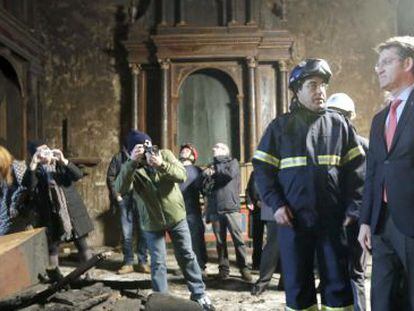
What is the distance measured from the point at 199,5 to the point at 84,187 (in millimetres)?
3856

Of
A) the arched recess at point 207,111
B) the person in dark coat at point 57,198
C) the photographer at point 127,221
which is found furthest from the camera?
the arched recess at point 207,111

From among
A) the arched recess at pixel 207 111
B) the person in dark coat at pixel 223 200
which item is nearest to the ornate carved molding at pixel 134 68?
the arched recess at pixel 207 111

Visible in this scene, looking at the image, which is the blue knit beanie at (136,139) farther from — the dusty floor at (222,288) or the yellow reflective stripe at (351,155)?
the yellow reflective stripe at (351,155)

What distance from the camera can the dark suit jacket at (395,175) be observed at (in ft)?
7.10

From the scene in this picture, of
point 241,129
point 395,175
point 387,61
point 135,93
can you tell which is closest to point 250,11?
point 241,129

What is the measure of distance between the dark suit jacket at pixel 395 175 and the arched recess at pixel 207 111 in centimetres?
602

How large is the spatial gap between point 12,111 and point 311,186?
6.12 m

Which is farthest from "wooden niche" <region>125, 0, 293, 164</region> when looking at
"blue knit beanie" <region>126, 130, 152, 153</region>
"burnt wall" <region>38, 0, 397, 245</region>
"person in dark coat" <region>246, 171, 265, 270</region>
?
"blue knit beanie" <region>126, 130, 152, 153</region>

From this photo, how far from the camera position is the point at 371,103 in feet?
27.5

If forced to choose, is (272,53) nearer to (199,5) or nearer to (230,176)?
(199,5)

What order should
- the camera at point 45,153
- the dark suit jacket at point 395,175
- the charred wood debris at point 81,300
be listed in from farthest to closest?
the camera at point 45,153, the charred wood debris at point 81,300, the dark suit jacket at point 395,175

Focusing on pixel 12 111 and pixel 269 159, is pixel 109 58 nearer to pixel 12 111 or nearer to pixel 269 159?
pixel 12 111

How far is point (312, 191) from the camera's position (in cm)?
267

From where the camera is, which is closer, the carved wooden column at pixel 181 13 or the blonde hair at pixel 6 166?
the blonde hair at pixel 6 166
